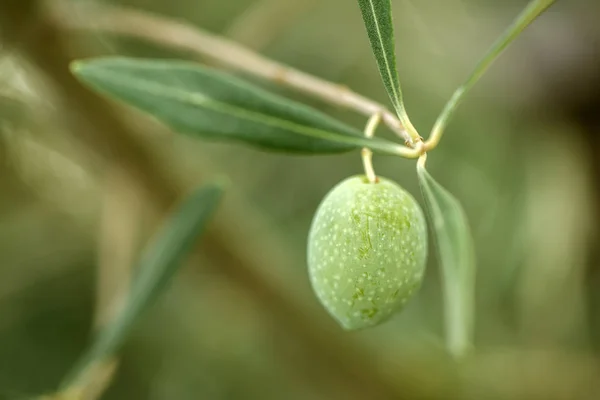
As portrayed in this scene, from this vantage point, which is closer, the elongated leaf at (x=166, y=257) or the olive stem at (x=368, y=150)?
the olive stem at (x=368, y=150)

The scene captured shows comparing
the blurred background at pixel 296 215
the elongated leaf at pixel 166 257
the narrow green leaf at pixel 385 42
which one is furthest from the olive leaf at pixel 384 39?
the blurred background at pixel 296 215

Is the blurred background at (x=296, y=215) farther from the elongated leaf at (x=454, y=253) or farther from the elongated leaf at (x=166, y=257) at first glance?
the elongated leaf at (x=454, y=253)

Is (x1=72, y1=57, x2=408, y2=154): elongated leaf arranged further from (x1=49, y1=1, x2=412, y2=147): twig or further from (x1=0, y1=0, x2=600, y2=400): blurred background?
(x1=0, y1=0, x2=600, y2=400): blurred background

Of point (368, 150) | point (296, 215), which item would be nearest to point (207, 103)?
point (368, 150)

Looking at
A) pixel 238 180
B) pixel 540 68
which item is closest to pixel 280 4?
pixel 540 68

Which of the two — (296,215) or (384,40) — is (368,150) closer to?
(384,40)

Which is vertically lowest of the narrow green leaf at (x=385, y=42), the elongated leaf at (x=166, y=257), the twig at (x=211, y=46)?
the elongated leaf at (x=166, y=257)
